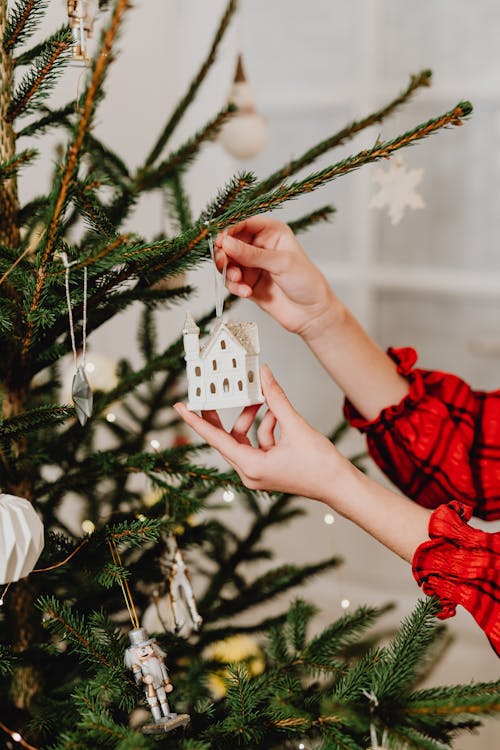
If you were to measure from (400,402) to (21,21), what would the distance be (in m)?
0.58

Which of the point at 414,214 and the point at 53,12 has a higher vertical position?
the point at 53,12

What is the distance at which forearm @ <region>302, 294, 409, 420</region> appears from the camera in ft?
2.83

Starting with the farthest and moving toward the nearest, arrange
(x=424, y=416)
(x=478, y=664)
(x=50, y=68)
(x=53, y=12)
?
(x=478, y=664)
(x=53, y=12)
(x=424, y=416)
(x=50, y=68)

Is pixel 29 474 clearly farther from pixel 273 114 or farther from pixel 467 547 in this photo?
pixel 273 114

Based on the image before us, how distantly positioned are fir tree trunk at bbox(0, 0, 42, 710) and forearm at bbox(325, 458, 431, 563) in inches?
12.0

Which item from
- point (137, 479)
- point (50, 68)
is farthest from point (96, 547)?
point (137, 479)

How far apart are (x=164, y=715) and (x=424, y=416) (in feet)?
1.58

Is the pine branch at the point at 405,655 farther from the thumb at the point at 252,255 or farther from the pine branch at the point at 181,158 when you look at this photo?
the pine branch at the point at 181,158

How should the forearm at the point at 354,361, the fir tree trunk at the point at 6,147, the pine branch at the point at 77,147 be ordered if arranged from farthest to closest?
the forearm at the point at 354,361
the fir tree trunk at the point at 6,147
the pine branch at the point at 77,147

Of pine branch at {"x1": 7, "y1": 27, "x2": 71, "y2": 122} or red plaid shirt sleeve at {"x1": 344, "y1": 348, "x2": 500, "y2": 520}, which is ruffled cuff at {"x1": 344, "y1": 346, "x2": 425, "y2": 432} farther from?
pine branch at {"x1": 7, "y1": 27, "x2": 71, "y2": 122}

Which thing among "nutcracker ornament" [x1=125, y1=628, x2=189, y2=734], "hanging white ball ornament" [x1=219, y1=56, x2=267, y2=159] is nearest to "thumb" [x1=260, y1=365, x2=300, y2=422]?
"nutcracker ornament" [x1=125, y1=628, x2=189, y2=734]

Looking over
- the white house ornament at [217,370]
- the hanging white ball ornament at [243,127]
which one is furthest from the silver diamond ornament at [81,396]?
the hanging white ball ornament at [243,127]

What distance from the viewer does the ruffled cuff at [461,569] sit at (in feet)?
1.93

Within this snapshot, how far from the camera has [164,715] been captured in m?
0.57
